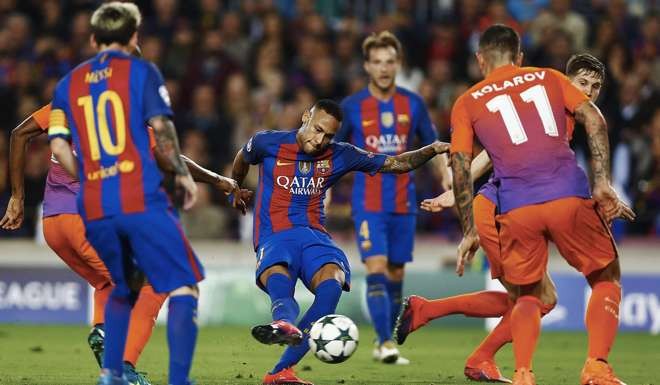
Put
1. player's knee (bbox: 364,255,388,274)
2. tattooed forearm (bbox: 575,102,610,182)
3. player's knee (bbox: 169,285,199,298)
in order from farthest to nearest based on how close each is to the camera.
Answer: player's knee (bbox: 364,255,388,274), tattooed forearm (bbox: 575,102,610,182), player's knee (bbox: 169,285,199,298)

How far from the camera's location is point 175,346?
6527mm

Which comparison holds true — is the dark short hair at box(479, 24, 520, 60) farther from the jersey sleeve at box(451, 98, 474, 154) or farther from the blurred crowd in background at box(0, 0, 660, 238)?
the blurred crowd in background at box(0, 0, 660, 238)

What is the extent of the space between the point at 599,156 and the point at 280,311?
6.94 ft

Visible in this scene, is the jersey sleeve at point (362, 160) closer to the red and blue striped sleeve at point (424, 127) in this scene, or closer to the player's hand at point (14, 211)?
the player's hand at point (14, 211)

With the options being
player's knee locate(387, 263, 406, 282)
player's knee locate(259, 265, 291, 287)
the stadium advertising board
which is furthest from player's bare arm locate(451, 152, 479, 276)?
the stadium advertising board

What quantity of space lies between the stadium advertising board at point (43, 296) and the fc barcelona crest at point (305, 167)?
20.5ft

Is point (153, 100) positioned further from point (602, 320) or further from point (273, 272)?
point (602, 320)

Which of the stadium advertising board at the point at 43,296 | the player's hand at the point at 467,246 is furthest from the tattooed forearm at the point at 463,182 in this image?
the stadium advertising board at the point at 43,296

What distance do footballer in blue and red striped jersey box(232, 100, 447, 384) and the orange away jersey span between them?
759mm

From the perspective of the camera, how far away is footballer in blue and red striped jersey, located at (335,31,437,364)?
10.7 metres

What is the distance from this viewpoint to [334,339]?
25.0ft

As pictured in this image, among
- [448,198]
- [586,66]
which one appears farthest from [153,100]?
[586,66]

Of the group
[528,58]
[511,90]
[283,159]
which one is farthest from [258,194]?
[528,58]

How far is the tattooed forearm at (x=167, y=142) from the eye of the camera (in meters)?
6.49
